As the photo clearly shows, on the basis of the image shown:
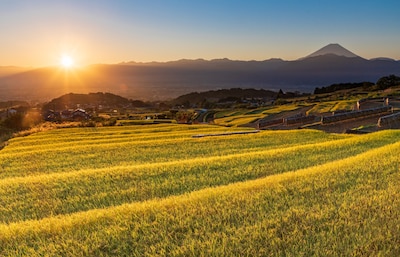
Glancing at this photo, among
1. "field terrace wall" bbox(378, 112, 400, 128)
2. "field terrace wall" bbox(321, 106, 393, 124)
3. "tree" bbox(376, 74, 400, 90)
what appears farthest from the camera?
"tree" bbox(376, 74, 400, 90)

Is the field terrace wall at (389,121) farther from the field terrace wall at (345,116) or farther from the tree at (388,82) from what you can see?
the tree at (388,82)

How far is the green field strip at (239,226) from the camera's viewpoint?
13.4ft

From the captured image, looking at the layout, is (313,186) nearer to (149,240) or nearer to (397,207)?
(397,207)

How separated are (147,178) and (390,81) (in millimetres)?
95807

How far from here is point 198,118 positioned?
2569 inches

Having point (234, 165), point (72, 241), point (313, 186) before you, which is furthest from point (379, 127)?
point (72, 241)

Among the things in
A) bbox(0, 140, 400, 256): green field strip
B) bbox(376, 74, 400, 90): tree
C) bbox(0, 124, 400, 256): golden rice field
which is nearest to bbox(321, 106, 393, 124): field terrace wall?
bbox(0, 124, 400, 256): golden rice field

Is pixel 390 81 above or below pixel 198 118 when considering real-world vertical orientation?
above

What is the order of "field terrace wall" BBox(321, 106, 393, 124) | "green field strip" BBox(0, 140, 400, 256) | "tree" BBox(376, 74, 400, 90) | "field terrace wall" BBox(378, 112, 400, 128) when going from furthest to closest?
"tree" BBox(376, 74, 400, 90), "field terrace wall" BBox(321, 106, 393, 124), "field terrace wall" BBox(378, 112, 400, 128), "green field strip" BBox(0, 140, 400, 256)

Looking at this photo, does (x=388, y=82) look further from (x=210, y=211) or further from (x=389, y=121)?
(x=210, y=211)

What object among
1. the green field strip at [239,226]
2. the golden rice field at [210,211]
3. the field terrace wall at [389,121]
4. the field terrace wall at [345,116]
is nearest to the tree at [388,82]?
the field terrace wall at [345,116]

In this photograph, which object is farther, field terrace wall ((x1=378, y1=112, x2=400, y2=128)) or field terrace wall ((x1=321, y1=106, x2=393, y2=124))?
field terrace wall ((x1=321, y1=106, x2=393, y2=124))

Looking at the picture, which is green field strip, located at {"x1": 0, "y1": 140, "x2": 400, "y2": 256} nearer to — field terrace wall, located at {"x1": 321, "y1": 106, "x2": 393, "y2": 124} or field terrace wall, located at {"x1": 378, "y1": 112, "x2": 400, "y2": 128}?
field terrace wall, located at {"x1": 378, "y1": 112, "x2": 400, "y2": 128}

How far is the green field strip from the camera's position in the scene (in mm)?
4090
